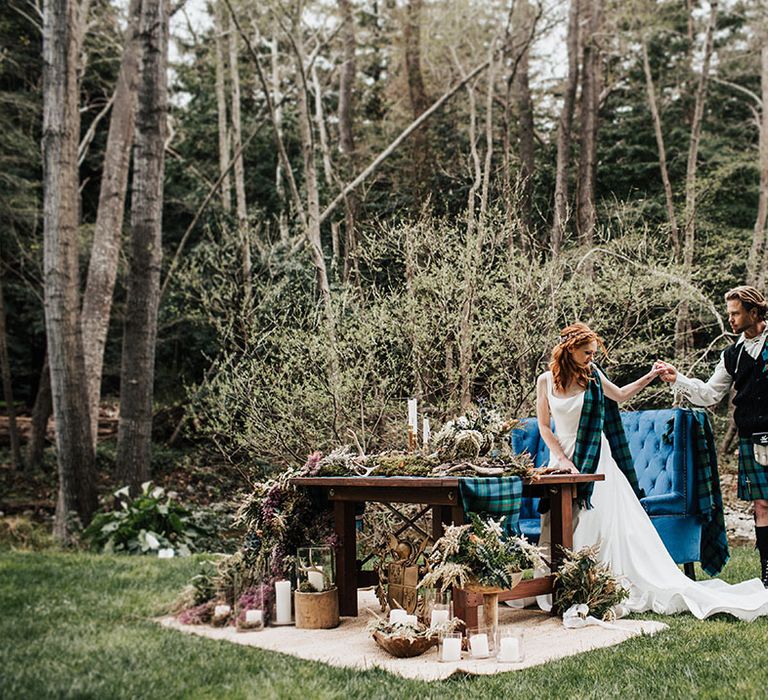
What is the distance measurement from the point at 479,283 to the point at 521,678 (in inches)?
185

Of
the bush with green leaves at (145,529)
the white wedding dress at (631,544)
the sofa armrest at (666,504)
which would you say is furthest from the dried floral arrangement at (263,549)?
the bush with green leaves at (145,529)

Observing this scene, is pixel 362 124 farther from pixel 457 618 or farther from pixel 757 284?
pixel 457 618

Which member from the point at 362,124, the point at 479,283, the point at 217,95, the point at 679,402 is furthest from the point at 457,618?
the point at 362,124

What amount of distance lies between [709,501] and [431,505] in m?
2.05

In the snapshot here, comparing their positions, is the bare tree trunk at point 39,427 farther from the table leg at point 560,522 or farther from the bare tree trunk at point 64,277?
the table leg at point 560,522

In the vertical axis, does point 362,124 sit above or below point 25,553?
above

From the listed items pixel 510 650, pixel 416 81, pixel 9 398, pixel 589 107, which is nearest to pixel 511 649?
pixel 510 650

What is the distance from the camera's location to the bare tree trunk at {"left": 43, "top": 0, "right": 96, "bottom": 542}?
360 inches

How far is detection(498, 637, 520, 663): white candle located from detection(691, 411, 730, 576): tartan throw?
2.21 metres

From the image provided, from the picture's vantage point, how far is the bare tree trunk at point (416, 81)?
1647 centimetres

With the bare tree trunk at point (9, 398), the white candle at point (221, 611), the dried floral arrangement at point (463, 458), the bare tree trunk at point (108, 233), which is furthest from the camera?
the bare tree trunk at point (9, 398)

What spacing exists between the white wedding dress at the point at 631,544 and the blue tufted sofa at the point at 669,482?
0.32m

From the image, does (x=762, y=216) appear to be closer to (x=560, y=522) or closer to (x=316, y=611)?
(x=560, y=522)

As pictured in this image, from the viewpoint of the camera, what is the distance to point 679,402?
5.65 m
